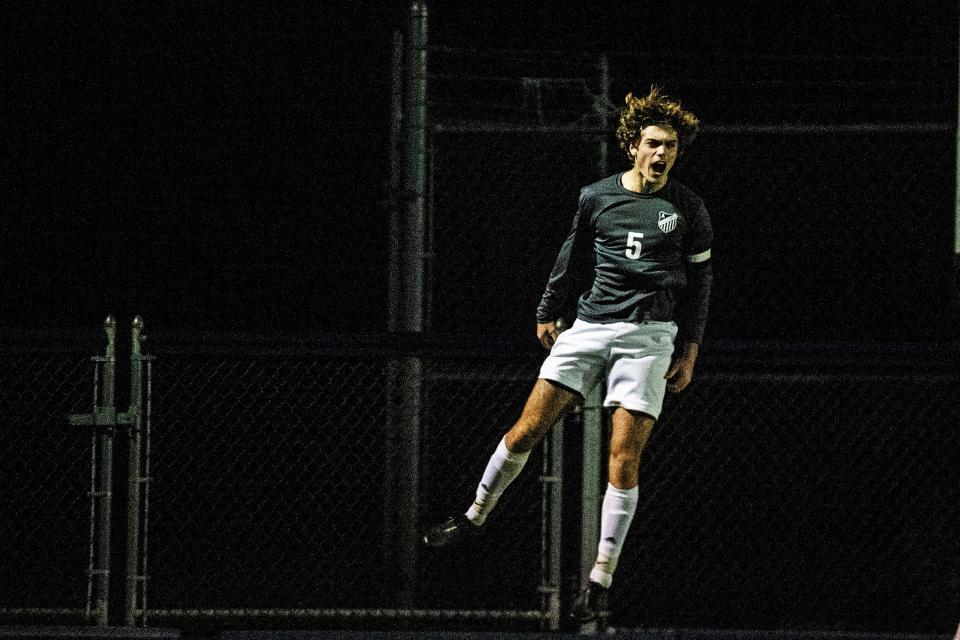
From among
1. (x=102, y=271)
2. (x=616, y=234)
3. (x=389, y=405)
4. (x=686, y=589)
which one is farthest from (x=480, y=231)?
(x=102, y=271)

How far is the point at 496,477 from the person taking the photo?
4754mm

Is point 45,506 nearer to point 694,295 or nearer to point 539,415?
point 539,415

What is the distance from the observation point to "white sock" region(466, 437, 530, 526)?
4.73 meters

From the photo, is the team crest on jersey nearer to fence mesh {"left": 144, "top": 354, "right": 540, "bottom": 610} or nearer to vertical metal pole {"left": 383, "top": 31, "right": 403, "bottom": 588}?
fence mesh {"left": 144, "top": 354, "right": 540, "bottom": 610}

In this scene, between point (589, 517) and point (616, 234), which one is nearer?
point (616, 234)

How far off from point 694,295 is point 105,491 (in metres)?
2.54

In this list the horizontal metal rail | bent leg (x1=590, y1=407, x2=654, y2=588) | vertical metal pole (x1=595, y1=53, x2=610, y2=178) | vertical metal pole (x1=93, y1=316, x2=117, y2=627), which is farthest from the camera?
vertical metal pole (x1=595, y1=53, x2=610, y2=178)

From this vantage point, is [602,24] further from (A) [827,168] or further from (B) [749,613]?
(B) [749,613]

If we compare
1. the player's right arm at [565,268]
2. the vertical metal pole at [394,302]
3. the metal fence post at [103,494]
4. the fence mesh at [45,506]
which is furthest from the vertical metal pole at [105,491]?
the player's right arm at [565,268]

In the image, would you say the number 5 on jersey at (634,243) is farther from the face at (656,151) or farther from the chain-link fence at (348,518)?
the chain-link fence at (348,518)

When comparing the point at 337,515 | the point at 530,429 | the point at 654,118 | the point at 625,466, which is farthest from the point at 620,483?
the point at 337,515

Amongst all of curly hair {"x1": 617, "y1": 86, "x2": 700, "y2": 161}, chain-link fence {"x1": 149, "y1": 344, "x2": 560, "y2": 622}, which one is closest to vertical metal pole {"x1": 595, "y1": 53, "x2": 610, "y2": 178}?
curly hair {"x1": 617, "y1": 86, "x2": 700, "y2": 161}

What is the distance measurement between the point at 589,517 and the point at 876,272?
2.45 metres

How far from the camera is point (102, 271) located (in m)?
8.41
